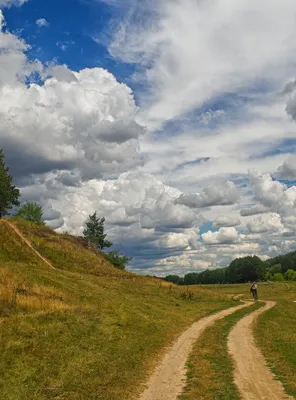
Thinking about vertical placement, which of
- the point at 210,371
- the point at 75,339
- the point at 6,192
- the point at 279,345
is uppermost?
the point at 6,192

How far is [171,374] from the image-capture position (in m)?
14.8

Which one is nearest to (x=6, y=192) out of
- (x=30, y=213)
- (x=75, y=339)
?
(x=30, y=213)

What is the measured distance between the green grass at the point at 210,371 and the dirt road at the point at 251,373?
0.31 metres

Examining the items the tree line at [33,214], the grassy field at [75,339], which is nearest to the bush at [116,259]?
the tree line at [33,214]

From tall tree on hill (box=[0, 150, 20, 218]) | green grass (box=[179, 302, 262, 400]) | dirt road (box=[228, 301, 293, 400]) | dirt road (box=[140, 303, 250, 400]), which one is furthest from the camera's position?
tall tree on hill (box=[0, 150, 20, 218])

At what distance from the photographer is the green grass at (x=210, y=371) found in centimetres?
1194

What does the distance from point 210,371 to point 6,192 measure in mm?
66039

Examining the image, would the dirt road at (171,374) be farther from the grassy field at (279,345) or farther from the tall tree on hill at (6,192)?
the tall tree on hill at (6,192)

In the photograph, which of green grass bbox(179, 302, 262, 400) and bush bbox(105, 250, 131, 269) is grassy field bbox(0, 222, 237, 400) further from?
bush bbox(105, 250, 131, 269)

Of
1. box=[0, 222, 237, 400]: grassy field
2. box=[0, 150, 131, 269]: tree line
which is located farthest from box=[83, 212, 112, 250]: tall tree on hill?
box=[0, 222, 237, 400]: grassy field

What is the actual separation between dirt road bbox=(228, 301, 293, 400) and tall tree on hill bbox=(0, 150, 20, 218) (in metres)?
60.2

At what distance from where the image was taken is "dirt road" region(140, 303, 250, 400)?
40.1 feet

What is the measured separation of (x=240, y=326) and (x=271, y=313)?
30.7 feet

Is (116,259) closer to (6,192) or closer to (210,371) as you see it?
(6,192)
